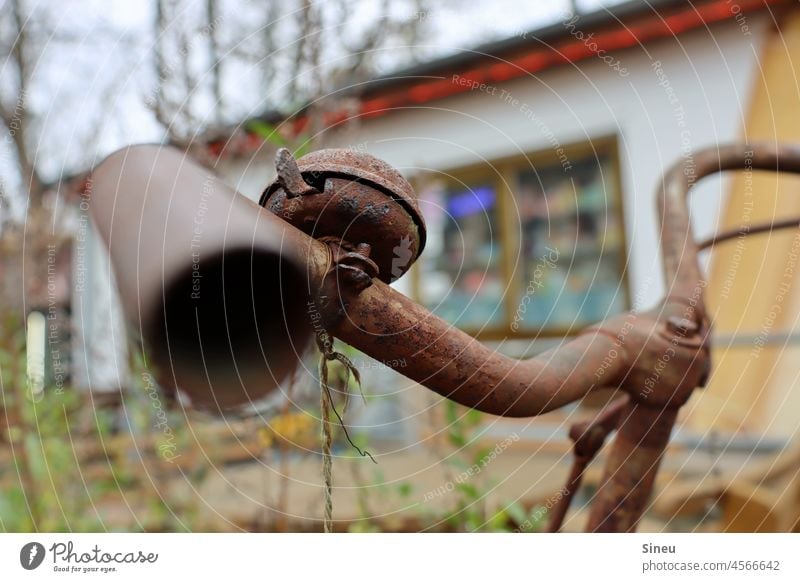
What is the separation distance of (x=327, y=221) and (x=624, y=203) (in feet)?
6.57

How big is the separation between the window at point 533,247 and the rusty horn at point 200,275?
186 centimetres

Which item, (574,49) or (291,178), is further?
(574,49)


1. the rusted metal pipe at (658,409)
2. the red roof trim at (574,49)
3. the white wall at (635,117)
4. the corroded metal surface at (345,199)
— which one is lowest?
the rusted metal pipe at (658,409)

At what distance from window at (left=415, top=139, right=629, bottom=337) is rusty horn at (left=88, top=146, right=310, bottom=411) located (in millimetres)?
1856

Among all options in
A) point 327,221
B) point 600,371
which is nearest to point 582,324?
point 600,371

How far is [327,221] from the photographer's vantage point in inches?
13.9

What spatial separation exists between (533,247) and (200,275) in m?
2.28

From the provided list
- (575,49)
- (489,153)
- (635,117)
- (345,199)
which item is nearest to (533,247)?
(489,153)

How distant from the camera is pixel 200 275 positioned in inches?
12.6

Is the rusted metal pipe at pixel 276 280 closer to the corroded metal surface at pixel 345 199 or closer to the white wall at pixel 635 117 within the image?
the corroded metal surface at pixel 345 199

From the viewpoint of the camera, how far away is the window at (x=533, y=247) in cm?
229

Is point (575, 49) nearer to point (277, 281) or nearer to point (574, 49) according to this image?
point (574, 49)

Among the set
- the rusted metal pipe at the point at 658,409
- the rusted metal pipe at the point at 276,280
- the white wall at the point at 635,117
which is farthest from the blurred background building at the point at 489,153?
the rusted metal pipe at the point at 276,280

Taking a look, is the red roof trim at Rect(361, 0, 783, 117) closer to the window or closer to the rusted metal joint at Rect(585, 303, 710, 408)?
the window
